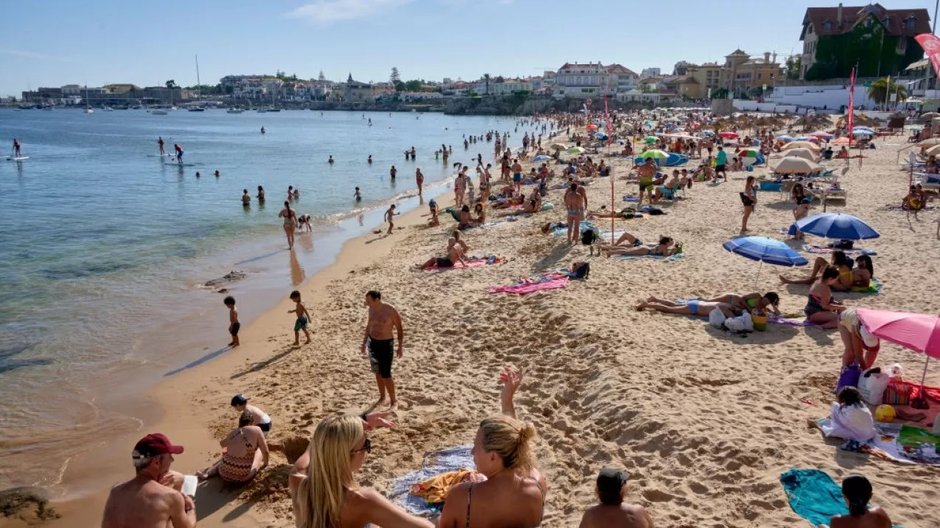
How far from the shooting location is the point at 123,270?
1585 centimetres

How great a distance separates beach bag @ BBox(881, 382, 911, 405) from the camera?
5.87 m

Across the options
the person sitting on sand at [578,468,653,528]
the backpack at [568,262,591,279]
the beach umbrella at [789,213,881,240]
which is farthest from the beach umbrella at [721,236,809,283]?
the person sitting on sand at [578,468,653,528]

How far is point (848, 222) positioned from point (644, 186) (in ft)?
28.6

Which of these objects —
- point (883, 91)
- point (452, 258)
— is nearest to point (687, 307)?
point (452, 258)

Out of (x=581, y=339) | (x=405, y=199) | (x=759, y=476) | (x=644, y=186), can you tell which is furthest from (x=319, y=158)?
(x=759, y=476)

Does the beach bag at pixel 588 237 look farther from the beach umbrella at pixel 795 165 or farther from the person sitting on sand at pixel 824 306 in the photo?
the beach umbrella at pixel 795 165

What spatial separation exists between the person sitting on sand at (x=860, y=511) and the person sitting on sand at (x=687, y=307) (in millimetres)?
4927

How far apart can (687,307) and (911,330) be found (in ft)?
11.2

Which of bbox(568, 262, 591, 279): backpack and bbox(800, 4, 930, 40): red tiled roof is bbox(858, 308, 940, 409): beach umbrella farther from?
bbox(800, 4, 930, 40): red tiled roof

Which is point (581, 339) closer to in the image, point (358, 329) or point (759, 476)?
point (759, 476)

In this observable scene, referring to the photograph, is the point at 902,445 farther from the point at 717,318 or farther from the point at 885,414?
the point at 717,318

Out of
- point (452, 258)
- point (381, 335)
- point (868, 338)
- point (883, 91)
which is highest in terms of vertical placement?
point (883, 91)

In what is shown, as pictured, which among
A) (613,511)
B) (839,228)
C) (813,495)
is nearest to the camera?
(613,511)

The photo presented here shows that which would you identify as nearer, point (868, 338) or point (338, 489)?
point (338, 489)
